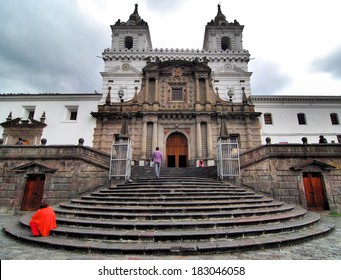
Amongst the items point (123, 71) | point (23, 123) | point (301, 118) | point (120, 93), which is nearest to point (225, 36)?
point (301, 118)

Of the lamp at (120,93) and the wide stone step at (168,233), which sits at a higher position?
the lamp at (120,93)

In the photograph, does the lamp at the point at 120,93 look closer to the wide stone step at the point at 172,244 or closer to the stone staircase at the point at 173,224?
the stone staircase at the point at 173,224

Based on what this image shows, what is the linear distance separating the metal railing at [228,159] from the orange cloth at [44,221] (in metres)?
8.49

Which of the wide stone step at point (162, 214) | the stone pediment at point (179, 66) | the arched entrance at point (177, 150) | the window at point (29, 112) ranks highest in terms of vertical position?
the stone pediment at point (179, 66)

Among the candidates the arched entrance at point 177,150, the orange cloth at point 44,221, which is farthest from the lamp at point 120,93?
the orange cloth at point 44,221

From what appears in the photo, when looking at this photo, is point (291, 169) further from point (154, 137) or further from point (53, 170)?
point (53, 170)

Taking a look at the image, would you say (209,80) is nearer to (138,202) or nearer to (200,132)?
(200,132)

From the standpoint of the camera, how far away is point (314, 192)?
1080 cm

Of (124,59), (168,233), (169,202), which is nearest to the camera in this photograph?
(168,233)

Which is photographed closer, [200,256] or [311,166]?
[200,256]

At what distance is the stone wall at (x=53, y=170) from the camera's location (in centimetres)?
1071

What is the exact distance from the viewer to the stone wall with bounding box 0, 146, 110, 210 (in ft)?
35.1

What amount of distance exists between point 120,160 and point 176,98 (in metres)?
11.5

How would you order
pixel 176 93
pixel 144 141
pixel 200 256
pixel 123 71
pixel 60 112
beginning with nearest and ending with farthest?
pixel 200 256 → pixel 144 141 → pixel 60 112 → pixel 176 93 → pixel 123 71
